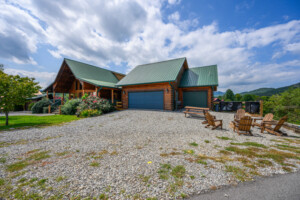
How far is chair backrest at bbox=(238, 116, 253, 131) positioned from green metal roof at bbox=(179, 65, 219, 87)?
7.91 metres

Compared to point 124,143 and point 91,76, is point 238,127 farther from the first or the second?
point 91,76

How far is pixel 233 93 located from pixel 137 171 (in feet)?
152

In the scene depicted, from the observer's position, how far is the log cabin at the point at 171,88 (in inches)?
526

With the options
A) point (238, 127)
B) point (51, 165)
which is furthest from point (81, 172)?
point (238, 127)

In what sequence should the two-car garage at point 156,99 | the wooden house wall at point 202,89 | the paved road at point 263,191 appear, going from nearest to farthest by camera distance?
the paved road at point 263,191
the wooden house wall at point 202,89
the two-car garage at point 156,99

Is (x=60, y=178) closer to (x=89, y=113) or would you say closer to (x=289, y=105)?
(x=89, y=113)

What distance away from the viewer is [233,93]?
39.1 m

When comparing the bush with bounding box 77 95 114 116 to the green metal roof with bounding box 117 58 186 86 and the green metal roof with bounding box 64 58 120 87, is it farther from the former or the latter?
the green metal roof with bounding box 117 58 186 86

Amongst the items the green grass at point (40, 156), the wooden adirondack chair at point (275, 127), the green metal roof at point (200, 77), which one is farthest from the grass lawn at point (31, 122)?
the wooden adirondack chair at point (275, 127)

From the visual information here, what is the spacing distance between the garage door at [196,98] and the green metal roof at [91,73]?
10.5 metres

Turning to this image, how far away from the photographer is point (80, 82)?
610 inches

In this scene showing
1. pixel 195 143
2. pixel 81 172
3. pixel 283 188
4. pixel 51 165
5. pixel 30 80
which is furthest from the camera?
pixel 30 80

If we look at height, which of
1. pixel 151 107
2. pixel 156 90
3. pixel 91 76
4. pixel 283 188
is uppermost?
pixel 91 76

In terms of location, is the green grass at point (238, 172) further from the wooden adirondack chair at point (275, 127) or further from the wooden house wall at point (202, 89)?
the wooden house wall at point (202, 89)
